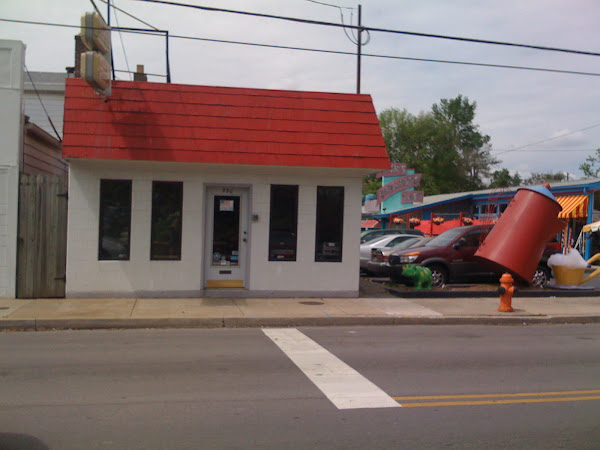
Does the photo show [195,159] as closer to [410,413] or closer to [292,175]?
[292,175]

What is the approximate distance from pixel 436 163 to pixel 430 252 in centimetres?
5104

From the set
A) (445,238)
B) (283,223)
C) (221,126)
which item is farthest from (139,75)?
(445,238)

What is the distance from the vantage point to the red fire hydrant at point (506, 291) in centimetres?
1192

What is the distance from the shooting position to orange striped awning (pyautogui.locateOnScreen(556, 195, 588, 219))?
83.4 feet

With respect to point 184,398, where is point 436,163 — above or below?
above

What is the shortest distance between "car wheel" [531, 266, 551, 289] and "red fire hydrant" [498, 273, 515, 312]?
3.78 meters

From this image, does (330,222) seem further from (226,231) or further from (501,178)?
(501,178)

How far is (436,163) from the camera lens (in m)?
64.1

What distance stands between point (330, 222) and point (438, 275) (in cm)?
387

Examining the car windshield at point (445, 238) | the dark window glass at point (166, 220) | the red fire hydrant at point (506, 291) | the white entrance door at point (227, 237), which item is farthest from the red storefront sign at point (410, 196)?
the dark window glass at point (166, 220)

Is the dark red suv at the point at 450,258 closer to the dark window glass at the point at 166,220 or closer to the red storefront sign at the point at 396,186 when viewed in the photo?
the dark window glass at the point at 166,220

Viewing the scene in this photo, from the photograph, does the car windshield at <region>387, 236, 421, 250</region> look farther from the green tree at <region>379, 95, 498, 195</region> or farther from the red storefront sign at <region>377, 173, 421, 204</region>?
the green tree at <region>379, 95, 498, 195</region>

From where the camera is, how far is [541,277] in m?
15.5

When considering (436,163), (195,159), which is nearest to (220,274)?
(195,159)
